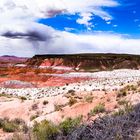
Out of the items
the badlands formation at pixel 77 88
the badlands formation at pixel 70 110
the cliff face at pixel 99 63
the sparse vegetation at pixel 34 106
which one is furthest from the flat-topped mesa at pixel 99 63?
the sparse vegetation at pixel 34 106

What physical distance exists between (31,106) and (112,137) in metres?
19.8

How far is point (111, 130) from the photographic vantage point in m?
8.09

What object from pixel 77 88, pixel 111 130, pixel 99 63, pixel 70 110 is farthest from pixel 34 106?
pixel 99 63

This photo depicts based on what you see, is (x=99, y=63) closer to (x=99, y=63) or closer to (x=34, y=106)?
(x=99, y=63)

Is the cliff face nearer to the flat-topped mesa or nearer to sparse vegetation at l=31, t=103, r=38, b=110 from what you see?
the flat-topped mesa

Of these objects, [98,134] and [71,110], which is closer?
[98,134]

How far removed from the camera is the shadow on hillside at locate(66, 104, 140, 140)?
314 inches

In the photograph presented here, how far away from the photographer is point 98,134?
7.98 metres

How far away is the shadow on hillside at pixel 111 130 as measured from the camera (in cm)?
797

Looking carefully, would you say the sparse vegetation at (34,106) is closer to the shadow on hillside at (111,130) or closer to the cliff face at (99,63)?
the shadow on hillside at (111,130)

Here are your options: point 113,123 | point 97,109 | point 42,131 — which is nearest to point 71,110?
point 97,109

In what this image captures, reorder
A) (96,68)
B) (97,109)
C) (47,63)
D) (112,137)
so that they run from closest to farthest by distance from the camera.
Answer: (112,137) → (97,109) → (96,68) → (47,63)

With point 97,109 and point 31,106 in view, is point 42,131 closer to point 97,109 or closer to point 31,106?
point 97,109

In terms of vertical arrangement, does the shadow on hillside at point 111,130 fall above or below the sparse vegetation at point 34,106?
above
